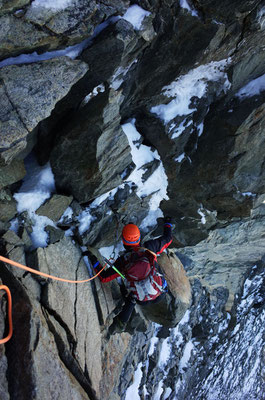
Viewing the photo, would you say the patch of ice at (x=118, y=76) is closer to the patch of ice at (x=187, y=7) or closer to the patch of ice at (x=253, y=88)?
the patch of ice at (x=187, y=7)

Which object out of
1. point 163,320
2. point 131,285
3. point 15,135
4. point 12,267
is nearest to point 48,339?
point 12,267

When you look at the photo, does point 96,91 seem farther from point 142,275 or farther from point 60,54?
point 142,275

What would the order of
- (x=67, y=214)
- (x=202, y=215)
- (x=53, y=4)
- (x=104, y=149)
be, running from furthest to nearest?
(x=202, y=215)
(x=67, y=214)
(x=104, y=149)
(x=53, y=4)

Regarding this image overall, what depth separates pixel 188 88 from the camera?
22.3ft

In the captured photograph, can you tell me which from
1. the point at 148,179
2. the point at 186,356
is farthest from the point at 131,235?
the point at 186,356

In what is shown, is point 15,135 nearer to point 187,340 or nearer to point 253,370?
point 187,340

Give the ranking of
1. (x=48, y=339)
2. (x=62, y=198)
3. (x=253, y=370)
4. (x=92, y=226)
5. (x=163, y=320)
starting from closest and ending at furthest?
(x=48, y=339) → (x=62, y=198) → (x=92, y=226) → (x=163, y=320) → (x=253, y=370)

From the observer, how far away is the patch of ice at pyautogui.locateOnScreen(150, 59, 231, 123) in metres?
6.45

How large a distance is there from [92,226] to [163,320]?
15.2 ft

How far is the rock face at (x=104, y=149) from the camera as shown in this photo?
13.5ft

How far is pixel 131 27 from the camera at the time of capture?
4539 millimetres

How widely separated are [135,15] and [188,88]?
8.42 ft

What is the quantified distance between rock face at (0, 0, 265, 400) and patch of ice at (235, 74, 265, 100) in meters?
0.03

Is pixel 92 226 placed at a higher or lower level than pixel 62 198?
lower
